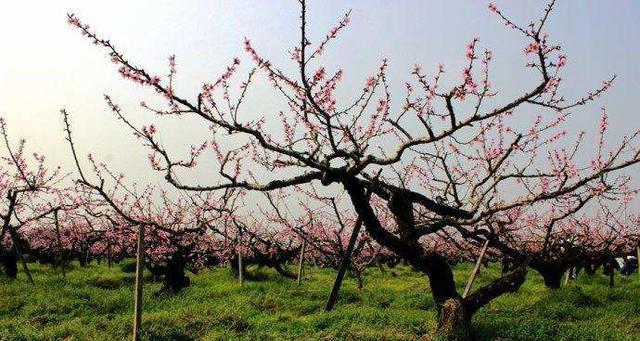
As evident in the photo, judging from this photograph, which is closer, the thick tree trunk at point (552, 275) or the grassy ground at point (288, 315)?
the grassy ground at point (288, 315)

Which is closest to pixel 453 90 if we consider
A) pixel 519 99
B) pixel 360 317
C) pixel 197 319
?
pixel 519 99

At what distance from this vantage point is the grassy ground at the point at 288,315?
1037cm

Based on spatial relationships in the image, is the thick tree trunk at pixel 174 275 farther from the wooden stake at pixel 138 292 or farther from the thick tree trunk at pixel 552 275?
the thick tree trunk at pixel 552 275

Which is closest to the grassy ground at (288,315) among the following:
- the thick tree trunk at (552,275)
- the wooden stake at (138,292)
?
the thick tree trunk at (552,275)

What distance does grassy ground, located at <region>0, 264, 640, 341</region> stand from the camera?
10.4 metres

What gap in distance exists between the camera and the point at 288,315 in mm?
12797

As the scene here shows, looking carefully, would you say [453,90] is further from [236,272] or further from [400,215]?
[236,272]

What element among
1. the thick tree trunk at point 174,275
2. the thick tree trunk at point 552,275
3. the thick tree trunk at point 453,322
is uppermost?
the thick tree trunk at point 174,275

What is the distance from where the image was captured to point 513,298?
15711 mm

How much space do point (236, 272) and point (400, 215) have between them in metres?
16.1

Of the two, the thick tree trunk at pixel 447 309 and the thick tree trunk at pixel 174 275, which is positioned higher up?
the thick tree trunk at pixel 174 275

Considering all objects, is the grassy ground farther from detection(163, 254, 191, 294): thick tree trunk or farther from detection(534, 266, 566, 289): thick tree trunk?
detection(534, 266, 566, 289): thick tree trunk

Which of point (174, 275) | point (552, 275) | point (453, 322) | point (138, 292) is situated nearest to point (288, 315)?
point (138, 292)

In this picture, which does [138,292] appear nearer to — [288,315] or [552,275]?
[288,315]
